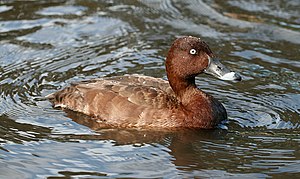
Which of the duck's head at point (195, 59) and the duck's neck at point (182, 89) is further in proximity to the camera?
the duck's neck at point (182, 89)

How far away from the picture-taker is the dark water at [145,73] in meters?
7.37

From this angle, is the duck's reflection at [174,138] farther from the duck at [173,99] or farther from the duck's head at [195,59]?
the duck's head at [195,59]

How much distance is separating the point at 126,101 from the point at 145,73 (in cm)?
153

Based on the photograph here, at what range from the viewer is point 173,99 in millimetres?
8570

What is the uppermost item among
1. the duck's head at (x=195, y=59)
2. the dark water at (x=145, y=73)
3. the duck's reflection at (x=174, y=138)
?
the duck's head at (x=195, y=59)

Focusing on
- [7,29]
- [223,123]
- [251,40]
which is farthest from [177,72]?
[7,29]

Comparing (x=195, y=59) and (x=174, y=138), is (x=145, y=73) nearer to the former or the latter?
(x=195, y=59)

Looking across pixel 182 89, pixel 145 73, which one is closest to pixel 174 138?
pixel 182 89

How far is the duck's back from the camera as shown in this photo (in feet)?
27.6

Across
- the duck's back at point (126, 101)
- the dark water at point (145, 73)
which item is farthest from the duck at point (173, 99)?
the dark water at point (145, 73)

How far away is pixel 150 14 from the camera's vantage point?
12.4m

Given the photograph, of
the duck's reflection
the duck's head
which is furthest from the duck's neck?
the duck's reflection

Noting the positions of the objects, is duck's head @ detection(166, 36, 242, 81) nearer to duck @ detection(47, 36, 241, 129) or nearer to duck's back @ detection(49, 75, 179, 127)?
duck @ detection(47, 36, 241, 129)

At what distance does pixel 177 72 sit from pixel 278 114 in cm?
123
